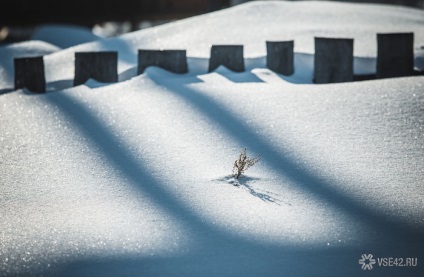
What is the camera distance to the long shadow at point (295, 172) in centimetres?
179

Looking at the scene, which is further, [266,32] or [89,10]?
[89,10]

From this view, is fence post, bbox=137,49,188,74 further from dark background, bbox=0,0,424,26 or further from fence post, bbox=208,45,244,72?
dark background, bbox=0,0,424,26

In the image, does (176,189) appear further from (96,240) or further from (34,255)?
(34,255)

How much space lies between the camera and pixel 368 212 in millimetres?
1899

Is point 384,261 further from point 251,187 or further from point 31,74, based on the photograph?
point 31,74

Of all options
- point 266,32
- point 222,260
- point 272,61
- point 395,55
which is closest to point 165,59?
point 272,61

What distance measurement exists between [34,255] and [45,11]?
1135cm

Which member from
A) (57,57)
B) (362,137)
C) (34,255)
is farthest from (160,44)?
(34,255)

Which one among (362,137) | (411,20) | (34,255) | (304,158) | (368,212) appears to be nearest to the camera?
(34,255)

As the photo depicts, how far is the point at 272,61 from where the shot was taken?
12.8 ft

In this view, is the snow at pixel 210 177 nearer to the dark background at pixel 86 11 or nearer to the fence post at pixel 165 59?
the fence post at pixel 165 59

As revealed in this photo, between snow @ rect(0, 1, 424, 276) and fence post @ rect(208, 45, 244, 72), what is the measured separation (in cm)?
12

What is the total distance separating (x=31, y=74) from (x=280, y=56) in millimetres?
2023

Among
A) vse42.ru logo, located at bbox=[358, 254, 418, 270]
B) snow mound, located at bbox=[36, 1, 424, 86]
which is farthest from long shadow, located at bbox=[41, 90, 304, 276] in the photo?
snow mound, located at bbox=[36, 1, 424, 86]
